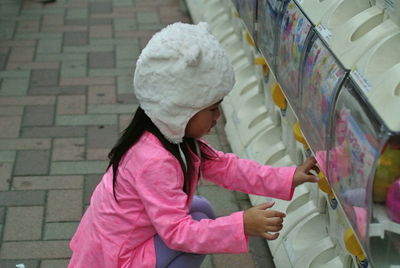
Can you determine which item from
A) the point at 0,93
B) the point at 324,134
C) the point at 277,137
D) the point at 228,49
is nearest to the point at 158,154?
the point at 324,134

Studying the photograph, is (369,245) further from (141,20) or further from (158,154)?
(141,20)

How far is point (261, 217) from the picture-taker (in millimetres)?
2221

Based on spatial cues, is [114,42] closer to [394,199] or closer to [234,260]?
[234,260]

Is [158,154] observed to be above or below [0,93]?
above

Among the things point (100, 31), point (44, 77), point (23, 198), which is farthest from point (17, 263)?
point (100, 31)

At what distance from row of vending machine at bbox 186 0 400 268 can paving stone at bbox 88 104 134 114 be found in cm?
84

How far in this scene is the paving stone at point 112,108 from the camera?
4.26 m

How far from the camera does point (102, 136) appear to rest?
4008 millimetres

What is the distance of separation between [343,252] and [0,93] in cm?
257

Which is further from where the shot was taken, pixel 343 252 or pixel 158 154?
pixel 343 252

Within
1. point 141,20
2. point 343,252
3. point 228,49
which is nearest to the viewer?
point 343,252

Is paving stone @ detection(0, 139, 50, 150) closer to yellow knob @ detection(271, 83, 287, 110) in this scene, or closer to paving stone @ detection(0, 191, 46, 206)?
paving stone @ detection(0, 191, 46, 206)

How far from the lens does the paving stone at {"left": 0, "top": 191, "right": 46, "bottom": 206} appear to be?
11.2 ft

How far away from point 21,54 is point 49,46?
0.21m
